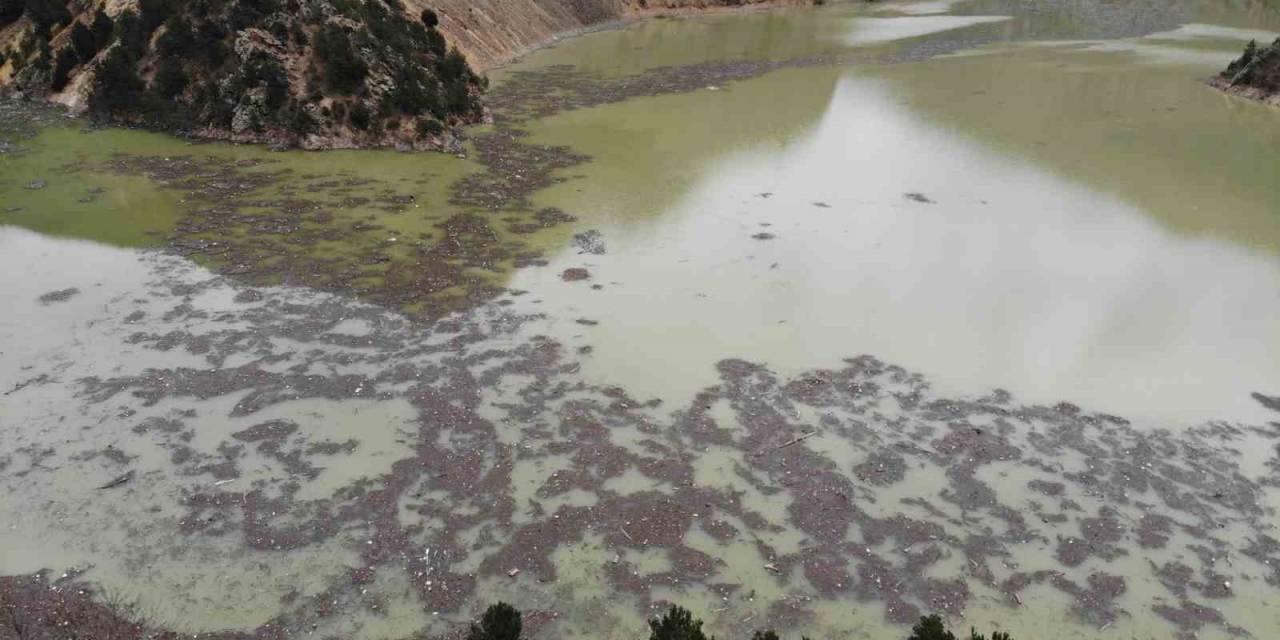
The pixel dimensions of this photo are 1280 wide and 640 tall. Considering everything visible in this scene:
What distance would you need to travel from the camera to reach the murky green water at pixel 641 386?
6711 millimetres

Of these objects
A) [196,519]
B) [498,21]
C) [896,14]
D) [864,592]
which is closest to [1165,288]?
[864,592]

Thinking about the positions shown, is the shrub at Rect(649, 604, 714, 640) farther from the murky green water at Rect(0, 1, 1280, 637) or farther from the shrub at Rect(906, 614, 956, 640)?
the shrub at Rect(906, 614, 956, 640)

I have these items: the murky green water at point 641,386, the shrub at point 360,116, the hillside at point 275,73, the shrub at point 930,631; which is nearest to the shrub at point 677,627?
the murky green water at point 641,386

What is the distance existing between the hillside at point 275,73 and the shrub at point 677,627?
15.9 m

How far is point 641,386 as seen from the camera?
31.0ft

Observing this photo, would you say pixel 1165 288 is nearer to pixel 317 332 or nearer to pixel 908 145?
pixel 908 145

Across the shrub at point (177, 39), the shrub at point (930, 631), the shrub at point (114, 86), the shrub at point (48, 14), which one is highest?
the shrub at point (48, 14)

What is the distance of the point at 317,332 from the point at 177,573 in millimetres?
4439

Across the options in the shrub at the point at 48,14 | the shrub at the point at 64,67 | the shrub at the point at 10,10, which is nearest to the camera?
the shrub at the point at 64,67

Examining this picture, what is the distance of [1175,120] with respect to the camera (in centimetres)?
2311

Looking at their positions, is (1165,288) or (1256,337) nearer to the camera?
(1256,337)

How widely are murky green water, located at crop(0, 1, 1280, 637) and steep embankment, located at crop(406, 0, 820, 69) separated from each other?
40.6 ft

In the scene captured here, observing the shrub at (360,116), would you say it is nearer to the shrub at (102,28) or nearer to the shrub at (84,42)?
the shrub at (102,28)

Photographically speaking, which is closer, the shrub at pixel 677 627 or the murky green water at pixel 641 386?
the shrub at pixel 677 627
